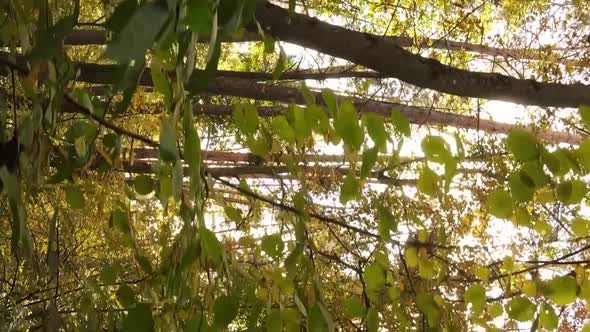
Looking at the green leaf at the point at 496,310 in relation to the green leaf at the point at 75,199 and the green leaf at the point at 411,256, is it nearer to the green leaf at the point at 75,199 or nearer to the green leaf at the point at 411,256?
the green leaf at the point at 411,256

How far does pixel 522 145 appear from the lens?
70 centimetres

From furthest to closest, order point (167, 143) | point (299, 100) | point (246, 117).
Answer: point (299, 100), point (246, 117), point (167, 143)

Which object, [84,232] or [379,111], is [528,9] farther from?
[84,232]

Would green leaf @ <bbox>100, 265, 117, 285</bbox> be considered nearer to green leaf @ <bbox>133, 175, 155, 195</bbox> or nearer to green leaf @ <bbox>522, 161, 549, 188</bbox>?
green leaf @ <bbox>133, 175, 155, 195</bbox>

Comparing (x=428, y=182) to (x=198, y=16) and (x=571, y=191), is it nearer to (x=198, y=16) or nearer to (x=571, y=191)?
(x=571, y=191)

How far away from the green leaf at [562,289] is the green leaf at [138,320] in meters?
0.46

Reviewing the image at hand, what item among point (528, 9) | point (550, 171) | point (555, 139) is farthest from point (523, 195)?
point (555, 139)

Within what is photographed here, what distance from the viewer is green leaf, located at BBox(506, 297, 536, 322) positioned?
76 centimetres

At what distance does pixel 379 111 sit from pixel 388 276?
219cm

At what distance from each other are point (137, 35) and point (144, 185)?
581 mm

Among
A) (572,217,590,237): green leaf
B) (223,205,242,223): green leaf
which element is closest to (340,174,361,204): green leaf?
(223,205,242,223): green leaf

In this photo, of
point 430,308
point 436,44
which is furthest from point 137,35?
point 436,44

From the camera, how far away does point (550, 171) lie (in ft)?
2.37

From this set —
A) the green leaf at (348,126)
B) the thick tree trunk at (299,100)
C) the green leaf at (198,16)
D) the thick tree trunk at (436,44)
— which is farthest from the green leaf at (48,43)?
the thick tree trunk at (436,44)
